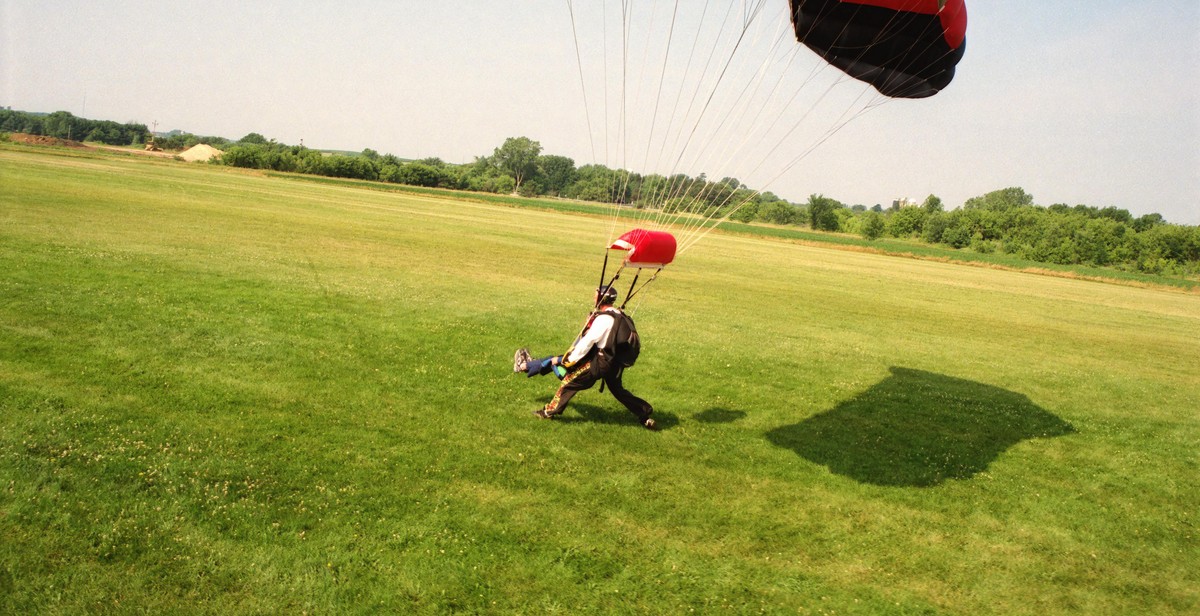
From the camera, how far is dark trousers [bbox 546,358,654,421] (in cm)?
904

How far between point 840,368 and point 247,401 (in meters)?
11.5

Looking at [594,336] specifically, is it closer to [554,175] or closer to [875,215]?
[875,215]

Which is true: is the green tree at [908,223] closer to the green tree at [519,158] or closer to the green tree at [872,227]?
the green tree at [872,227]

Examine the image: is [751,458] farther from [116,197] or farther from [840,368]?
[116,197]

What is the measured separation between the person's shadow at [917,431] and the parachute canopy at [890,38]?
537cm

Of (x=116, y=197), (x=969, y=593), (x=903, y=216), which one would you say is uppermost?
(x=903, y=216)

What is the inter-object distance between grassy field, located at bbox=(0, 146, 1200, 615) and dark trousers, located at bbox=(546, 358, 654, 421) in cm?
31

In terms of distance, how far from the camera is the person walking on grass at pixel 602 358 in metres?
8.87

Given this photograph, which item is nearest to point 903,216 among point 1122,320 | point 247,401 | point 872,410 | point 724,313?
point 1122,320

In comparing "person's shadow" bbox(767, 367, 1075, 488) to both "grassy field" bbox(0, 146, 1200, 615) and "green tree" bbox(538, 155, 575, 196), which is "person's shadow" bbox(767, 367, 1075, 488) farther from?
"green tree" bbox(538, 155, 575, 196)

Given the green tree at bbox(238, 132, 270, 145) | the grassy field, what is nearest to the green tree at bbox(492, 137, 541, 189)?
the green tree at bbox(238, 132, 270, 145)

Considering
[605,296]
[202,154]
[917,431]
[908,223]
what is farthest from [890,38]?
[202,154]

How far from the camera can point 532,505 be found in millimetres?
6891

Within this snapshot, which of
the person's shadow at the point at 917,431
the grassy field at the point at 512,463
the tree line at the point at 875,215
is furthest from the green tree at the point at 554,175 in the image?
the person's shadow at the point at 917,431
